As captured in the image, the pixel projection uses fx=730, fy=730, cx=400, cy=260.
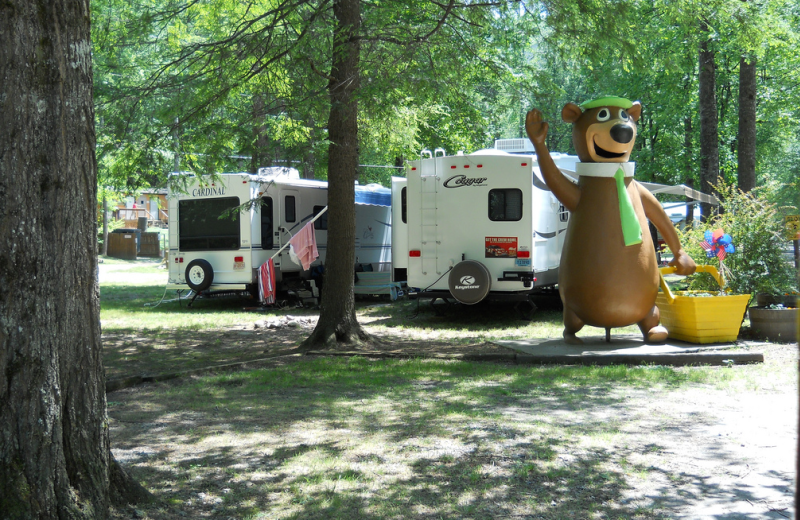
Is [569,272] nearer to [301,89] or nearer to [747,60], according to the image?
[301,89]

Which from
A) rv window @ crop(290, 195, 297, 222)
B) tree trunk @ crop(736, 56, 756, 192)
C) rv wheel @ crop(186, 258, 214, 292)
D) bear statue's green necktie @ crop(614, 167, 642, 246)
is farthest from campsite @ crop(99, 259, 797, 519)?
rv window @ crop(290, 195, 297, 222)

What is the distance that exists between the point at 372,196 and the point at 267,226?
2608 millimetres

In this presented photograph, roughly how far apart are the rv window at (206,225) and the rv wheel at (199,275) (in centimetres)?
43

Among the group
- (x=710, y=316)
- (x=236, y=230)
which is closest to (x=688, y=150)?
(x=236, y=230)

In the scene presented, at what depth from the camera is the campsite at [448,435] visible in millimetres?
3975

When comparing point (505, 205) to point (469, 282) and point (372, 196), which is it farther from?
point (372, 196)

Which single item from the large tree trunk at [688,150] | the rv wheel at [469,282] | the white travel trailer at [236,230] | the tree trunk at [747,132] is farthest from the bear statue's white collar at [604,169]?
the large tree trunk at [688,150]

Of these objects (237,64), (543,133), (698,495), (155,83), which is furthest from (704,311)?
(155,83)

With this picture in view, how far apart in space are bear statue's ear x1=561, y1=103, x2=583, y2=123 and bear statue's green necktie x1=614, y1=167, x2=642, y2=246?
1.05m

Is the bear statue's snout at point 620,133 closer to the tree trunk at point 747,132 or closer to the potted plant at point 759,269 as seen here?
the potted plant at point 759,269

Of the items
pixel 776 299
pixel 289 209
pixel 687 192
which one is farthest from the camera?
pixel 289 209

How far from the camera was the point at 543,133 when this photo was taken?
8.81 m

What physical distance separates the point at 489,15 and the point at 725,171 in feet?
73.0

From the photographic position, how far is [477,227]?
12.5 m
